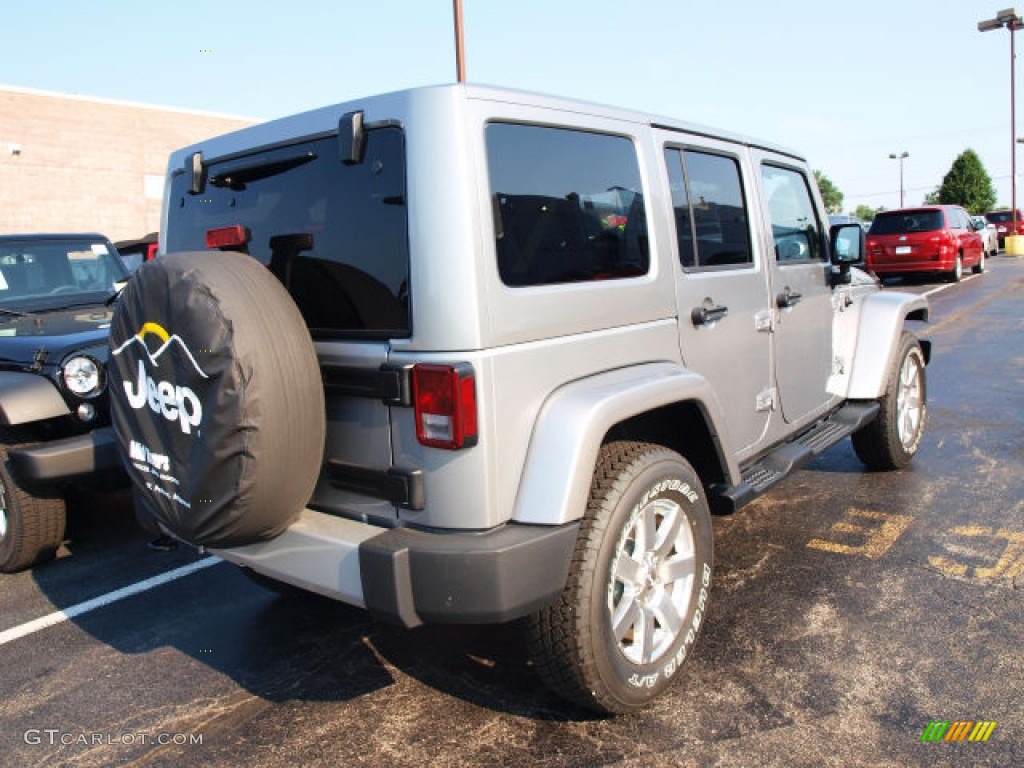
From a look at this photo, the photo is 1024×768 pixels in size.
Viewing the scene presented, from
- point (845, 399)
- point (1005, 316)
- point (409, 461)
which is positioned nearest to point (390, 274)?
point (409, 461)

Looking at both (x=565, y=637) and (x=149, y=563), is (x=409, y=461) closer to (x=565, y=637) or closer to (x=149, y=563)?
(x=565, y=637)

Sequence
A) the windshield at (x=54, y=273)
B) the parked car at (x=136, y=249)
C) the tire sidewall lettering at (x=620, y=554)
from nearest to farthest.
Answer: the tire sidewall lettering at (x=620, y=554), the windshield at (x=54, y=273), the parked car at (x=136, y=249)

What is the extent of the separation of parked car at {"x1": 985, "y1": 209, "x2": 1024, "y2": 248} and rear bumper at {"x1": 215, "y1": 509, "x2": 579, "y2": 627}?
37417mm

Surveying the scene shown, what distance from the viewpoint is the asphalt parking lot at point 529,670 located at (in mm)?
2664

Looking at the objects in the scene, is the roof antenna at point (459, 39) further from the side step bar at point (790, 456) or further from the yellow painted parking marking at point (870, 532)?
the yellow painted parking marking at point (870, 532)

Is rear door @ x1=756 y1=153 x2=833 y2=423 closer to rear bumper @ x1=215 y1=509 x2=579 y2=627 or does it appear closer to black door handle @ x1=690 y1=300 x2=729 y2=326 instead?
black door handle @ x1=690 y1=300 x2=729 y2=326

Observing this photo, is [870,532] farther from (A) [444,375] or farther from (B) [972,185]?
(B) [972,185]

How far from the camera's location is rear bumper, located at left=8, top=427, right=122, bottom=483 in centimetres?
399

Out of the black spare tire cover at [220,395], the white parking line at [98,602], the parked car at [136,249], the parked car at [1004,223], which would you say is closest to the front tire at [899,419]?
the black spare tire cover at [220,395]

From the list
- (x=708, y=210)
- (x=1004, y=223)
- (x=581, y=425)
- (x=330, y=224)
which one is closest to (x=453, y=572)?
(x=581, y=425)

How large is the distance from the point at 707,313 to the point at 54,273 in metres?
4.91

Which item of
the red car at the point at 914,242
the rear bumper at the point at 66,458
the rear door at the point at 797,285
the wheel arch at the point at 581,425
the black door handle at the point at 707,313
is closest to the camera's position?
the wheel arch at the point at 581,425

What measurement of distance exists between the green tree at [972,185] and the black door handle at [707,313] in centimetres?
5624

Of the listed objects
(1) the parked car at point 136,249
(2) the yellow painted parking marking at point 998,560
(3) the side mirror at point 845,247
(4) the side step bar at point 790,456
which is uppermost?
(1) the parked car at point 136,249
